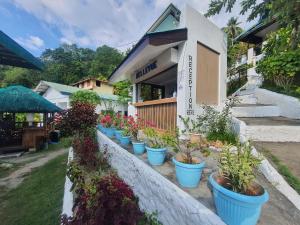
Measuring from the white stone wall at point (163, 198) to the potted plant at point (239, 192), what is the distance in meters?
0.21

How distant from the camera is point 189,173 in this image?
9.39 feet

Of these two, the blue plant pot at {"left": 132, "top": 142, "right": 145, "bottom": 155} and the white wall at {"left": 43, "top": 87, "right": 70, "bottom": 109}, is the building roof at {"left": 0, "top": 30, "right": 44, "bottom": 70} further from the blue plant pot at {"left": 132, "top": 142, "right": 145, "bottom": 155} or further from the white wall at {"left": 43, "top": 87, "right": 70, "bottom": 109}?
the white wall at {"left": 43, "top": 87, "right": 70, "bottom": 109}

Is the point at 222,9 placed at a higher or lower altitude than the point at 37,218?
higher

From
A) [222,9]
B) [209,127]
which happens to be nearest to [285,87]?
[222,9]

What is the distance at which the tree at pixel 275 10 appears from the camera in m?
4.37

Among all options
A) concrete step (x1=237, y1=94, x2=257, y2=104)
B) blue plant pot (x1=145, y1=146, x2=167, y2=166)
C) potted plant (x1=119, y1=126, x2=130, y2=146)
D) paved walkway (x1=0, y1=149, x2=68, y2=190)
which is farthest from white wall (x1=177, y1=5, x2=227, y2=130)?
paved walkway (x1=0, y1=149, x2=68, y2=190)

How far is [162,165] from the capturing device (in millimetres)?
3867

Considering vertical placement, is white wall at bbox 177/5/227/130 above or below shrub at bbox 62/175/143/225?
above

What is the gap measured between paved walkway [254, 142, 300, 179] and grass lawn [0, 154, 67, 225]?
15.7 ft

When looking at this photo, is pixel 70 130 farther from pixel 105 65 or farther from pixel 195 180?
pixel 105 65

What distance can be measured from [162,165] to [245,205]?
2085 mm

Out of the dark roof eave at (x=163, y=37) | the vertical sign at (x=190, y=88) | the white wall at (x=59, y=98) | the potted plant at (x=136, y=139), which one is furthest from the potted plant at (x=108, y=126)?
the white wall at (x=59, y=98)

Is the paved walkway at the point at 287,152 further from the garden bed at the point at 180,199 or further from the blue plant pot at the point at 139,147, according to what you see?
the blue plant pot at the point at 139,147

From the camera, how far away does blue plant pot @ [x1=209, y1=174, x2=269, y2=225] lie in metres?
1.89
